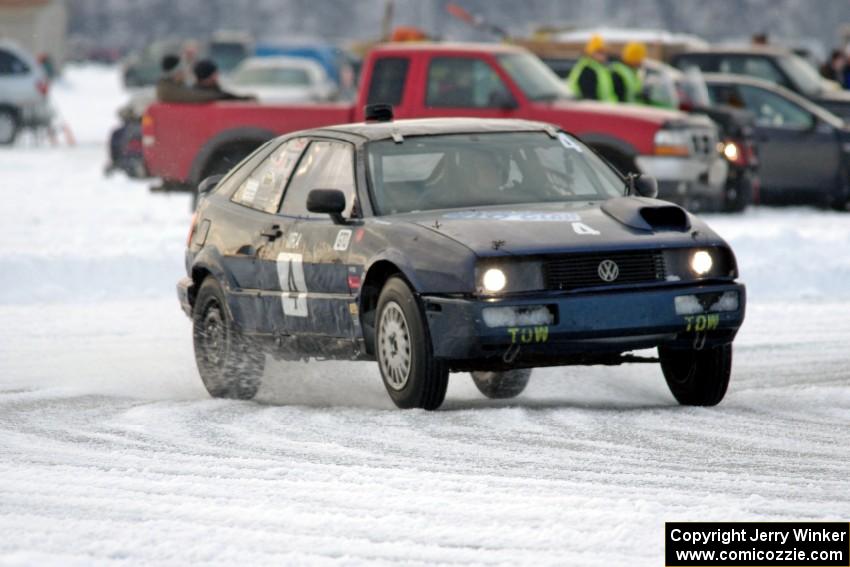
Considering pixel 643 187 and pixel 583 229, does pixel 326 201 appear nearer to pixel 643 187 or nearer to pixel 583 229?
pixel 583 229

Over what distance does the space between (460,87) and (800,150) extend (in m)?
4.96

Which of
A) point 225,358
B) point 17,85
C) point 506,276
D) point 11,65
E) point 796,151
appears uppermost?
point 506,276

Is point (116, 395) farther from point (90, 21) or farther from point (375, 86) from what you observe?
point (90, 21)

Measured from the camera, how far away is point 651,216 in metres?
9.29

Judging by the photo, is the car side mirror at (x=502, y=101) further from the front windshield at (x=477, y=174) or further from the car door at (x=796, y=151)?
the front windshield at (x=477, y=174)

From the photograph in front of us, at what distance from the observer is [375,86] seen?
771 inches

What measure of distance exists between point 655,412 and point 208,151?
11149mm

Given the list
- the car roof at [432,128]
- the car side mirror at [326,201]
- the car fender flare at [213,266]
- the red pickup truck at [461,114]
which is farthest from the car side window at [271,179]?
the red pickup truck at [461,114]

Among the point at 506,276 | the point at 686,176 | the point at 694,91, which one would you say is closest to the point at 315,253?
the point at 506,276

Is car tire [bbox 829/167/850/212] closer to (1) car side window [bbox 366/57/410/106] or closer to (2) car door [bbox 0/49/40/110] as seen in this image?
(1) car side window [bbox 366/57/410/106]

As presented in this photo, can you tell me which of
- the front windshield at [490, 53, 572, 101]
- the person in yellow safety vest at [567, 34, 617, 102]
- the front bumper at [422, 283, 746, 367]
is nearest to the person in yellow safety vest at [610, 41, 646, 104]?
the person in yellow safety vest at [567, 34, 617, 102]

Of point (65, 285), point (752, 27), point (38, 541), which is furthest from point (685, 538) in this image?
point (752, 27)

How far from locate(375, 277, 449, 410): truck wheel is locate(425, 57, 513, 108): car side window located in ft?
33.5

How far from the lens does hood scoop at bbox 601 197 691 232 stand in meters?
9.20
